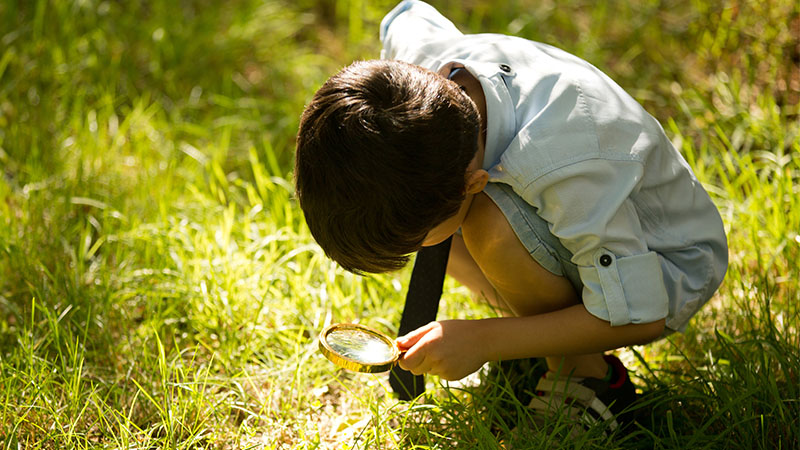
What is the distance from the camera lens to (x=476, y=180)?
4.63ft

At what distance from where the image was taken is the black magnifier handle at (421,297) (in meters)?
1.71

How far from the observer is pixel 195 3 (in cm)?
333

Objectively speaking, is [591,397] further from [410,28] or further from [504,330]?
[410,28]

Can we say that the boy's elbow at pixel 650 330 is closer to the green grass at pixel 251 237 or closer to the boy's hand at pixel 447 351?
the green grass at pixel 251 237

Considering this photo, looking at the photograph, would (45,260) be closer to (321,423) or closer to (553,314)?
(321,423)

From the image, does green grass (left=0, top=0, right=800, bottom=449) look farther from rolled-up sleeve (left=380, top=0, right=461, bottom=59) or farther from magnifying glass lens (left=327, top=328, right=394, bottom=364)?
rolled-up sleeve (left=380, top=0, right=461, bottom=59)

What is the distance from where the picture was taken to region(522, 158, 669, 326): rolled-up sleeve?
140 cm

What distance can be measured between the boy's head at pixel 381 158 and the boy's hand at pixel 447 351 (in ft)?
0.66

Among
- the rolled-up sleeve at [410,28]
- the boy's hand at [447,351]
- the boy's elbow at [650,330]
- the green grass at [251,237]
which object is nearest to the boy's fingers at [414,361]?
the boy's hand at [447,351]

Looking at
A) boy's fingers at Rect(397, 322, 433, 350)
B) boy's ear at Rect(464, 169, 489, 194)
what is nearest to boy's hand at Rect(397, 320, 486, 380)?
boy's fingers at Rect(397, 322, 433, 350)

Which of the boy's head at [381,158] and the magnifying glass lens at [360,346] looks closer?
the boy's head at [381,158]

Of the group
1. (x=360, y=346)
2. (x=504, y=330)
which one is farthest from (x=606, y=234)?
(x=360, y=346)

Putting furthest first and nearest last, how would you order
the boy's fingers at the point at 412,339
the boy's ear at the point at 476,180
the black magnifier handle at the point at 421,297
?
the black magnifier handle at the point at 421,297
the boy's fingers at the point at 412,339
the boy's ear at the point at 476,180

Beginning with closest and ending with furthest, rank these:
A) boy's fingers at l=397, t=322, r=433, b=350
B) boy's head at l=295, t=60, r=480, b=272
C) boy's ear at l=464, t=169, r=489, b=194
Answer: boy's head at l=295, t=60, r=480, b=272 < boy's ear at l=464, t=169, r=489, b=194 < boy's fingers at l=397, t=322, r=433, b=350
